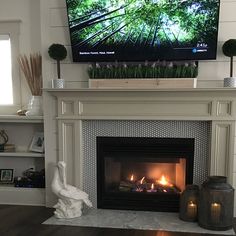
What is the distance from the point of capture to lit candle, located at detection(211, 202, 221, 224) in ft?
9.04

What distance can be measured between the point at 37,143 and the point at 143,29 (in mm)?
1648

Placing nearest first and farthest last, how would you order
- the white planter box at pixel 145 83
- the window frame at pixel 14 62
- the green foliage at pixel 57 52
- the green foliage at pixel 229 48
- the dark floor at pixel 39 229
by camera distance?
1. the dark floor at pixel 39 229
2. the green foliage at pixel 229 48
3. the white planter box at pixel 145 83
4. the green foliage at pixel 57 52
5. the window frame at pixel 14 62

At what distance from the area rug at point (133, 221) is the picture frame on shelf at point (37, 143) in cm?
80

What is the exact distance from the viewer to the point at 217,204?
275 cm

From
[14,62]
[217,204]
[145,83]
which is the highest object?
[14,62]

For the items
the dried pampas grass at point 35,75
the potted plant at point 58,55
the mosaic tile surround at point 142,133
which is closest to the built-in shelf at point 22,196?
the mosaic tile surround at point 142,133

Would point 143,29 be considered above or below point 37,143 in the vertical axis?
above

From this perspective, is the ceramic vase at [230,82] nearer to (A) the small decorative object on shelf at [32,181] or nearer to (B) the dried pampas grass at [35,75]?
(B) the dried pampas grass at [35,75]

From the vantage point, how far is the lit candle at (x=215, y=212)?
2.75 meters

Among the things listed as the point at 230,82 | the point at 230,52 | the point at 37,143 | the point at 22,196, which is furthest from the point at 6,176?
the point at 230,52

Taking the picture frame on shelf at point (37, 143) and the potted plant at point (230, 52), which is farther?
the picture frame on shelf at point (37, 143)

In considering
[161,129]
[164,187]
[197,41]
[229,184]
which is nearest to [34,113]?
[161,129]

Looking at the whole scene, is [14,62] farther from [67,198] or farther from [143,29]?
[67,198]

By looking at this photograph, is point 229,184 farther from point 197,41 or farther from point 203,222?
point 197,41
